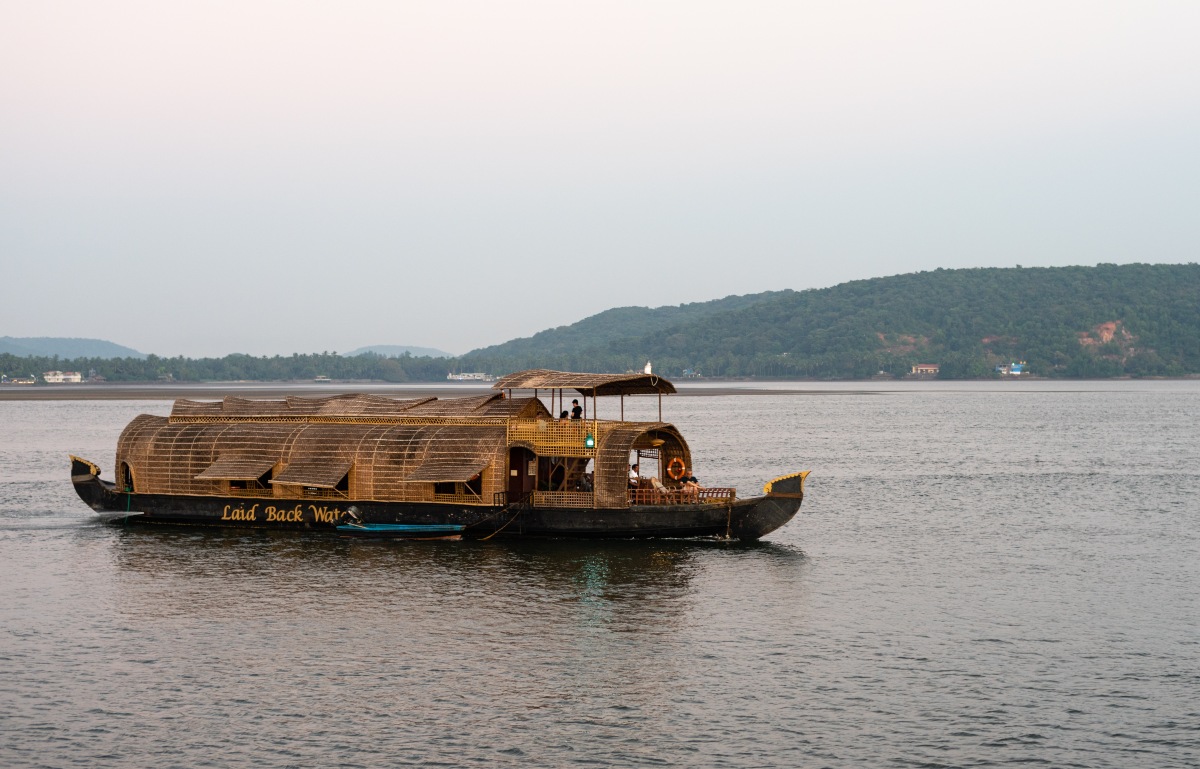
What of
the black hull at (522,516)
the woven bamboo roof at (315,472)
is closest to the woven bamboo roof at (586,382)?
the black hull at (522,516)

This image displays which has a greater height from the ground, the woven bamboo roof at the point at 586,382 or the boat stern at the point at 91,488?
the woven bamboo roof at the point at 586,382

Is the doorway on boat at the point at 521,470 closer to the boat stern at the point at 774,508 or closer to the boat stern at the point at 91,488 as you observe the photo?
the boat stern at the point at 774,508

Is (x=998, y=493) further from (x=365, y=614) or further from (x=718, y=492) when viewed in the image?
(x=365, y=614)

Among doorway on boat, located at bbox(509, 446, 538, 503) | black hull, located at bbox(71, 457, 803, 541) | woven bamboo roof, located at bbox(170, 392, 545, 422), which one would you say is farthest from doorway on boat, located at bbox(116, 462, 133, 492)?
doorway on boat, located at bbox(509, 446, 538, 503)

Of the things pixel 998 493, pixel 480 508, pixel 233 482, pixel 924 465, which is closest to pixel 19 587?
pixel 233 482

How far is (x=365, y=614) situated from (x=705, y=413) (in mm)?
152469

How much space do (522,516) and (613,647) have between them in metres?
16.4

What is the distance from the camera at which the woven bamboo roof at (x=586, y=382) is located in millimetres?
50812

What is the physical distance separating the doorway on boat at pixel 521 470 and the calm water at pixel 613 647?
11.4 ft

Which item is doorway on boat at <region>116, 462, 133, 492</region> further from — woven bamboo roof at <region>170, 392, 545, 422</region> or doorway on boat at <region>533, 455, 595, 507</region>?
doorway on boat at <region>533, 455, 595, 507</region>

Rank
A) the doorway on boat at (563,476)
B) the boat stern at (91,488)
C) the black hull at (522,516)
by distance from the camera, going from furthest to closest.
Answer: the boat stern at (91,488), the doorway on boat at (563,476), the black hull at (522,516)

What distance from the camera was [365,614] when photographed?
3775cm

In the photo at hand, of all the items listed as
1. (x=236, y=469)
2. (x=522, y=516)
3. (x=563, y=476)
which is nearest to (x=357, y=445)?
(x=236, y=469)

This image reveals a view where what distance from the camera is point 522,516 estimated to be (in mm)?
49906
